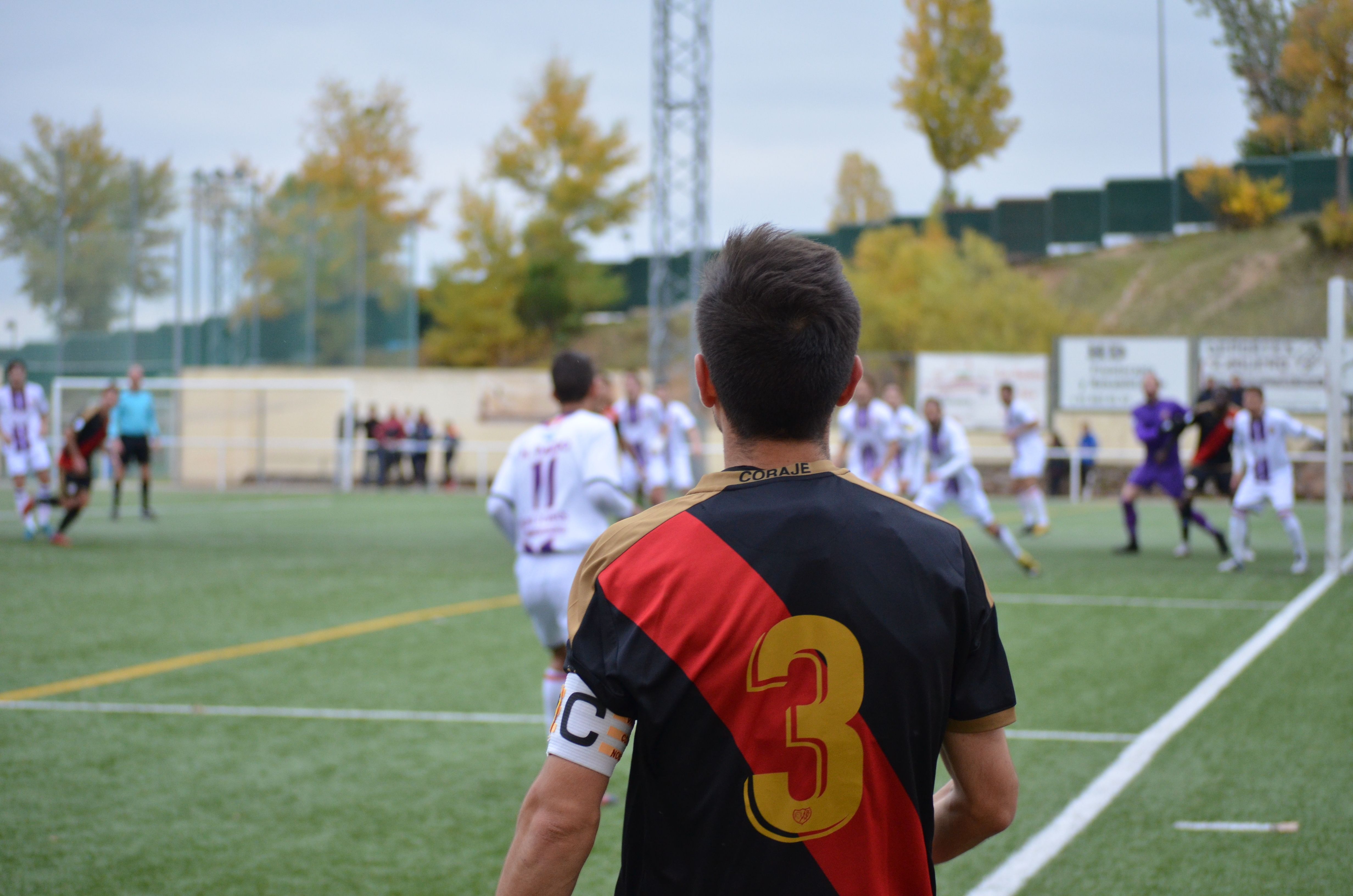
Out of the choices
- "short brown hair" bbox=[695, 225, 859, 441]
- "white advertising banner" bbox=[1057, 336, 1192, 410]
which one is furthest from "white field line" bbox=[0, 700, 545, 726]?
"white advertising banner" bbox=[1057, 336, 1192, 410]

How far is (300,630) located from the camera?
9.08m

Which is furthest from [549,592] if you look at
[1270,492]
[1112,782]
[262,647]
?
[1270,492]

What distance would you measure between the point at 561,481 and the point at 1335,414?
10133 mm

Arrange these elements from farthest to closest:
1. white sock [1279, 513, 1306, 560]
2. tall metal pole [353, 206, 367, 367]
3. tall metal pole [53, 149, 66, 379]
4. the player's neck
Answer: tall metal pole [353, 206, 367, 367]
tall metal pole [53, 149, 66, 379]
white sock [1279, 513, 1306, 560]
the player's neck

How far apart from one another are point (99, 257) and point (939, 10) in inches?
1097

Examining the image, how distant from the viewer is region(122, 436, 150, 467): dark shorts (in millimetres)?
17891

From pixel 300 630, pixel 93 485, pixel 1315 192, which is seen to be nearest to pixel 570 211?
pixel 93 485

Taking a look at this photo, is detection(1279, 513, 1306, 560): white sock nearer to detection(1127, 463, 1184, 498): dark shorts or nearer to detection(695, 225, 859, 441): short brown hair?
detection(1127, 463, 1184, 498): dark shorts

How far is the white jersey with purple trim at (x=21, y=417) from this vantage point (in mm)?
14945

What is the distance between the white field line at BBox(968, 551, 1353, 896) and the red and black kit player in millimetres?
12293

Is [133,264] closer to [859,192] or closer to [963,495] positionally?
[963,495]

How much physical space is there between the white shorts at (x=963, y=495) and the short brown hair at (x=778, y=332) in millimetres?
11741

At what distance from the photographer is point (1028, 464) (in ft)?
50.6

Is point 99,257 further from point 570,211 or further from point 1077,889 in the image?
point 1077,889
